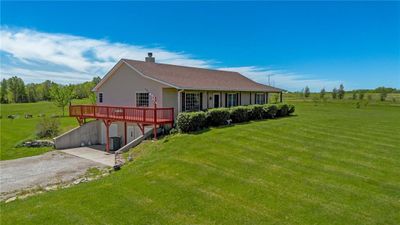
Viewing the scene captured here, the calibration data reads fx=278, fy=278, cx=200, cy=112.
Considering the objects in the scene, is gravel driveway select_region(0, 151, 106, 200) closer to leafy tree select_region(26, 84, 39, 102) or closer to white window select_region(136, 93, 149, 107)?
white window select_region(136, 93, 149, 107)

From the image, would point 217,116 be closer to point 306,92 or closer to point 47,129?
point 47,129

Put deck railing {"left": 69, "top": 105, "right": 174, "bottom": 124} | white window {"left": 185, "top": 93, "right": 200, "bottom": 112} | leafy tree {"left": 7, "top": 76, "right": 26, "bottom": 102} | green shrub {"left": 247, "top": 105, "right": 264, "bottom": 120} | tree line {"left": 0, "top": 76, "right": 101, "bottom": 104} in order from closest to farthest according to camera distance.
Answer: deck railing {"left": 69, "top": 105, "right": 174, "bottom": 124} → white window {"left": 185, "top": 93, "right": 200, "bottom": 112} → green shrub {"left": 247, "top": 105, "right": 264, "bottom": 120} → tree line {"left": 0, "top": 76, "right": 101, "bottom": 104} → leafy tree {"left": 7, "top": 76, "right": 26, "bottom": 102}

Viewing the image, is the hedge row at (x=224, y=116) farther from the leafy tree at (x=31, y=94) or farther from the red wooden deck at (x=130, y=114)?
the leafy tree at (x=31, y=94)

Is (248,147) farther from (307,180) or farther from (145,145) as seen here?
(145,145)

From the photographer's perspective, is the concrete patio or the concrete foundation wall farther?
the concrete foundation wall

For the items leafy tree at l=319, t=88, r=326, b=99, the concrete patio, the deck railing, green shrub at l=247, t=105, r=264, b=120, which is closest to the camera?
the concrete patio

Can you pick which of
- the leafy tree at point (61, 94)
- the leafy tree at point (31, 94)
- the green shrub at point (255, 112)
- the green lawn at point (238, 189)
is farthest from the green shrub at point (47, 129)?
the leafy tree at point (31, 94)

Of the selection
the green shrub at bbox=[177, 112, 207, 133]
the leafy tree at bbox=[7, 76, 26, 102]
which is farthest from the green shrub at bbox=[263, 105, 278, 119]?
the leafy tree at bbox=[7, 76, 26, 102]
